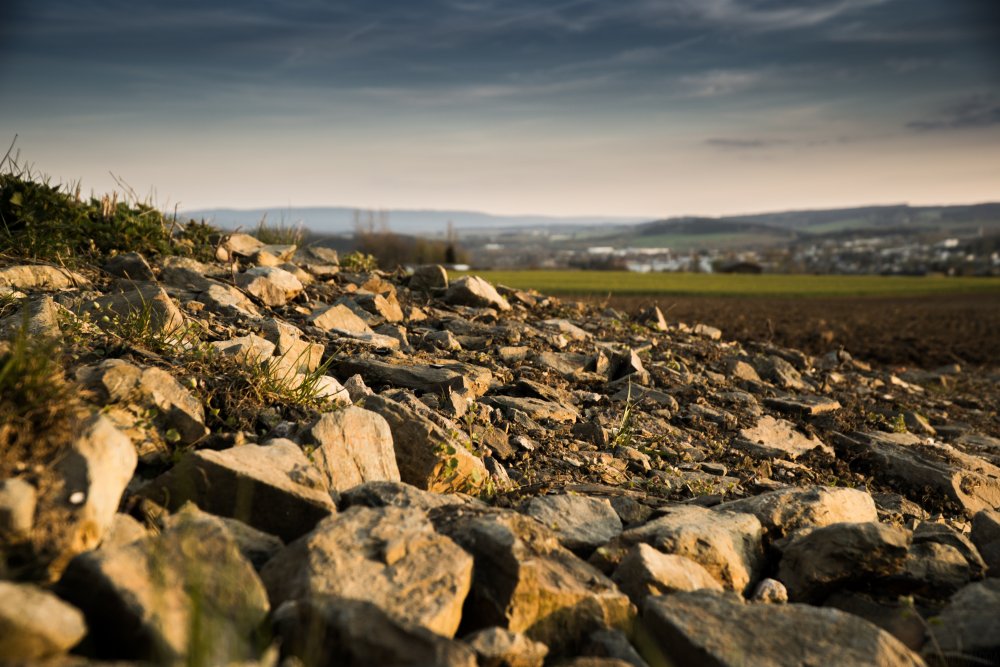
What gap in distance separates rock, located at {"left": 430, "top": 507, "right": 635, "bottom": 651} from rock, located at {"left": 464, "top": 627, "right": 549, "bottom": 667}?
0.24 meters

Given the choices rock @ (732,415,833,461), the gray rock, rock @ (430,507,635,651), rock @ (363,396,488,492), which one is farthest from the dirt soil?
the gray rock

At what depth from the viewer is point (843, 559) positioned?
3.96 meters

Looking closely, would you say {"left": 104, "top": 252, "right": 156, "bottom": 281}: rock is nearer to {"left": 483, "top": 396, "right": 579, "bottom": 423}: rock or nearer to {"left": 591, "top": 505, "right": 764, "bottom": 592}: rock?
{"left": 483, "top": 396, "right": 579, "bottom": 423}: rock

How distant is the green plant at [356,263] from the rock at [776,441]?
6.60 metres

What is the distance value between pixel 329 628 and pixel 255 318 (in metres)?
4.94

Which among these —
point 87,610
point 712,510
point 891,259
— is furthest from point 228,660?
point 891,259

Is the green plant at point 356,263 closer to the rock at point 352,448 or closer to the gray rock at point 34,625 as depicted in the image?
the rock at point 352,448

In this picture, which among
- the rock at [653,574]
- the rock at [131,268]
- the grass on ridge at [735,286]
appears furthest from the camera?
the grass on ridge at [735,286]

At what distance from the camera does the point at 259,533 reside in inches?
136

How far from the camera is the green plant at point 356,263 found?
37.1ft

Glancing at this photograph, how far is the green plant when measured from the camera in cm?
1131

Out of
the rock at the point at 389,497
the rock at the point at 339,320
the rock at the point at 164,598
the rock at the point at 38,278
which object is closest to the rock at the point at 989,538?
the rock at the point at 389,497

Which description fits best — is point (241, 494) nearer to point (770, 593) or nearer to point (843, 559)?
point (770, 593)

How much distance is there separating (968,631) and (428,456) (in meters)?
3.14
